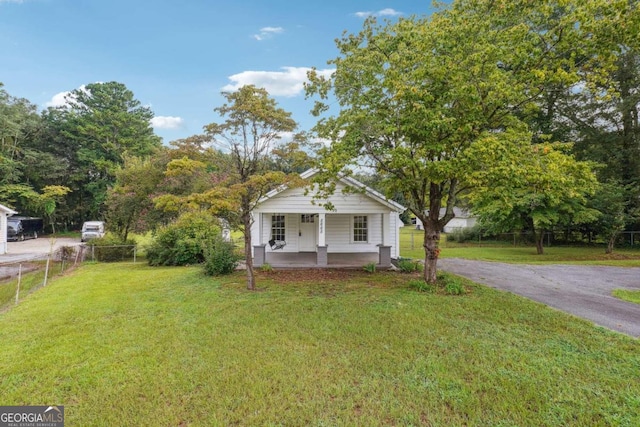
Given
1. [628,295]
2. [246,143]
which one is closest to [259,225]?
[246,143]

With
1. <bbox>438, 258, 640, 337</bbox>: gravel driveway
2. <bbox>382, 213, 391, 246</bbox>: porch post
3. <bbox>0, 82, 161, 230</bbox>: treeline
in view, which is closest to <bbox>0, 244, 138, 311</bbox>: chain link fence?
<bbox>382, 213, 391, 246</bbox>: porch post

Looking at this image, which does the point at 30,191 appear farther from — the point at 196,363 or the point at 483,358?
the point at 483,358

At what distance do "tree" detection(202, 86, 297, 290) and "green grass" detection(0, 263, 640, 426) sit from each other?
8.00ft

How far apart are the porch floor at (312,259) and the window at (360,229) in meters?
0.77

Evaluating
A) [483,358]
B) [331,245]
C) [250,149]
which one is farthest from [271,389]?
[331,245]

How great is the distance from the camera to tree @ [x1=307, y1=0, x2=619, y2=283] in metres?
6.42

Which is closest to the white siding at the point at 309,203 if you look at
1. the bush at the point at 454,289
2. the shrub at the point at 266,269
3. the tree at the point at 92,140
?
the shrub at the point at 266,269

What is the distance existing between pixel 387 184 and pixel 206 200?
5.40 metres

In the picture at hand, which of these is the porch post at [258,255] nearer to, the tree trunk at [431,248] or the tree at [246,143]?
the tree at [246,143]

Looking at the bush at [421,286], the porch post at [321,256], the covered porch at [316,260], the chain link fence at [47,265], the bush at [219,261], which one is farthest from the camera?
the covered porch at [316,260]

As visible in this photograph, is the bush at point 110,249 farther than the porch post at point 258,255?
Yes

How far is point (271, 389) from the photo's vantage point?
3.54 meters

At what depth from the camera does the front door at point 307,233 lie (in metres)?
15.2

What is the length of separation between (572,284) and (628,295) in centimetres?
146
